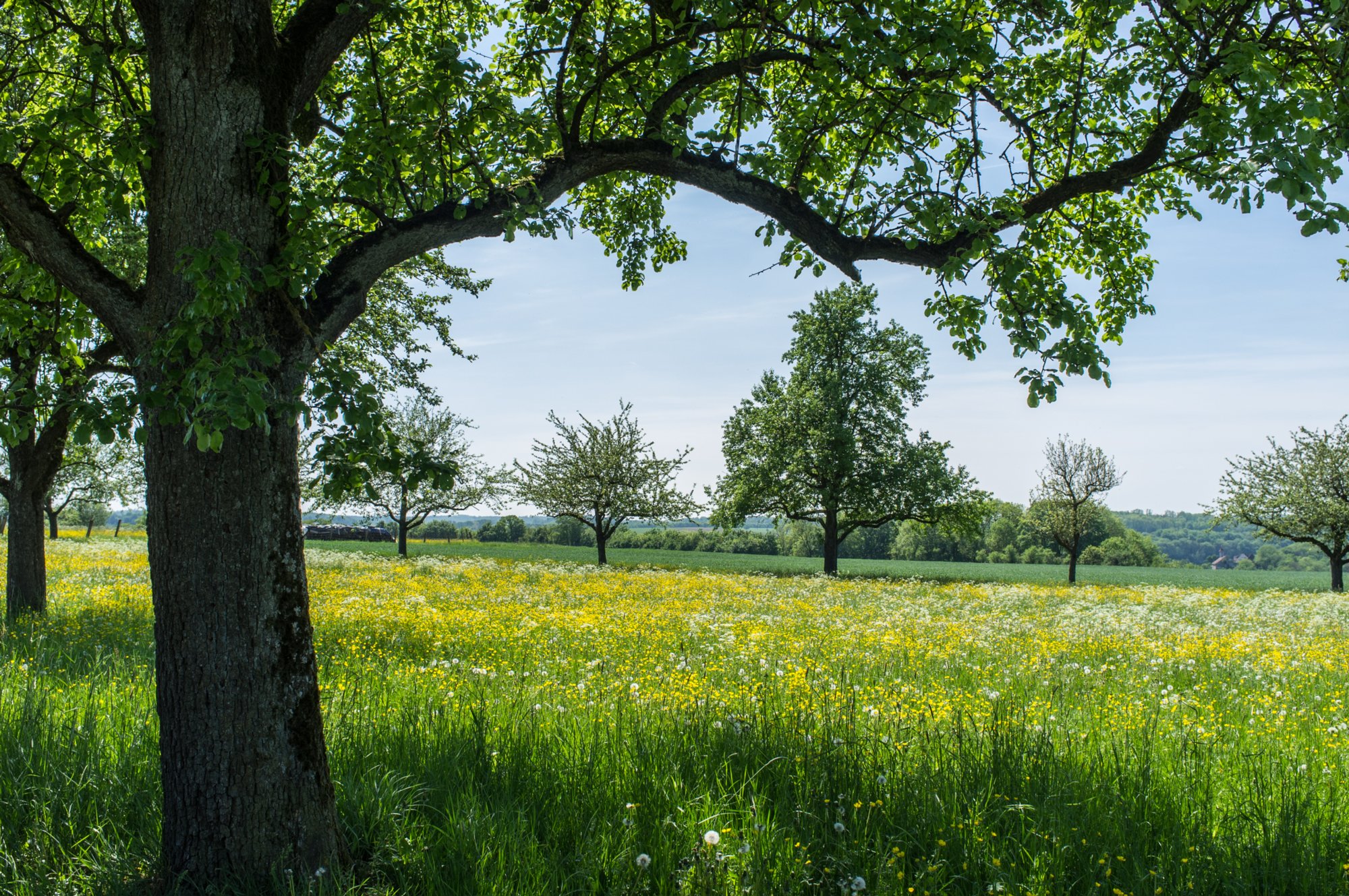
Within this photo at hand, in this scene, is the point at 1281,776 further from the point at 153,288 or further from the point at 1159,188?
the point at 153,288

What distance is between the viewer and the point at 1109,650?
10289 mm

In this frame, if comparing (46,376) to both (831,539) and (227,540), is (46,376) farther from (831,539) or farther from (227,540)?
(831,539)

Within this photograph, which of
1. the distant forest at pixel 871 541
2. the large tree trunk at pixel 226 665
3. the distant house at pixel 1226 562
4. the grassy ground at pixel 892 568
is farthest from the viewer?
the distant house at pixel 1226 562

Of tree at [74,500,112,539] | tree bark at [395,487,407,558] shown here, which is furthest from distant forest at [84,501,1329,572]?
tree bark at [395,487,407,558]

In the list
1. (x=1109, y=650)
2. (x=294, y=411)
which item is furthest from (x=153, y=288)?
(x=1109, y=650)

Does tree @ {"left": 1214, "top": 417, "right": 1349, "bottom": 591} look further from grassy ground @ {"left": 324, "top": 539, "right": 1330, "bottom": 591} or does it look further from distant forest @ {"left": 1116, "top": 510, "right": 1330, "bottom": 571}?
distant forest @ {"left": 1116, "top": 510, "right": 1330, "bottom": 571}

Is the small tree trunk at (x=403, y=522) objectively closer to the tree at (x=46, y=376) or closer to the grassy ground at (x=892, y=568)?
the grassy ground at (x=892, y=568)

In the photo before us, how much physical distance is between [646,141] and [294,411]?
2.59 m

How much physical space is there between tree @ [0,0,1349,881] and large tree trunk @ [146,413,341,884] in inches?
0.4

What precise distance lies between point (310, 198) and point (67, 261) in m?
1.28

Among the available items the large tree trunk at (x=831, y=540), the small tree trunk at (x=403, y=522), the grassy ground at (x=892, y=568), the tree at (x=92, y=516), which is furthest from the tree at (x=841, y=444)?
Answer: the tree at (x=92, y=516)

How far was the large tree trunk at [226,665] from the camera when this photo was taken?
330 centimetres

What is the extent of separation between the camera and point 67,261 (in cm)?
360

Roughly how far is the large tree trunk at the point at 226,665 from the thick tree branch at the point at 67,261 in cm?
63
